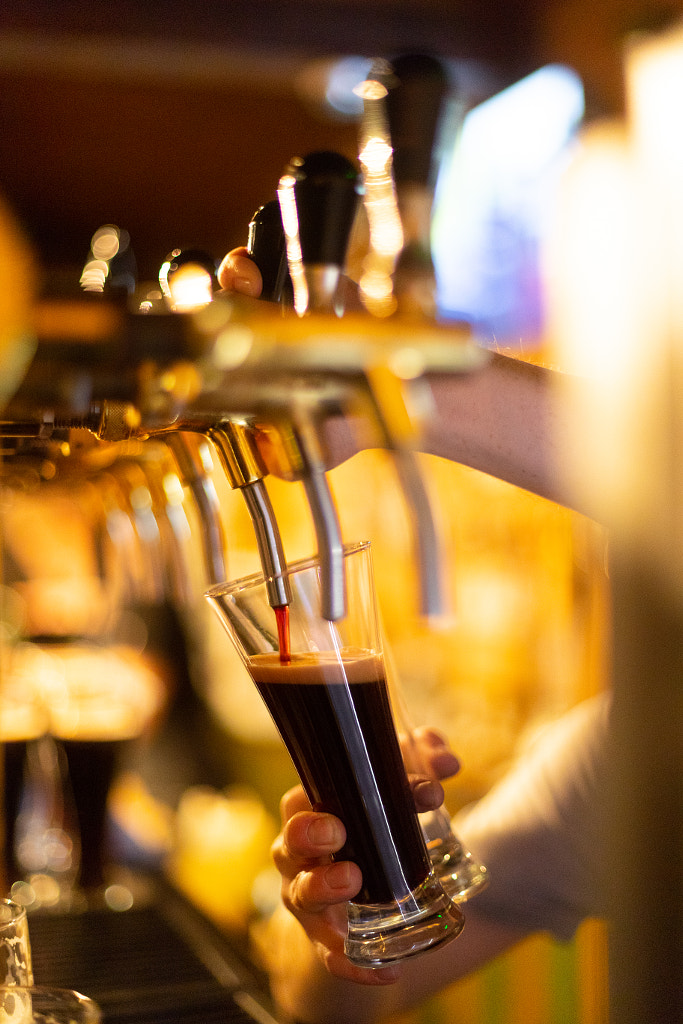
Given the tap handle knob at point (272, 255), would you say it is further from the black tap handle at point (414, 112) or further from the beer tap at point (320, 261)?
the black tap handle at point (414, 112)

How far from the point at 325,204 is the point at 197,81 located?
114 cm

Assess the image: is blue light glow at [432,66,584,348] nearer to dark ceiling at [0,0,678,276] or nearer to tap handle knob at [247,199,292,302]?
dark ceiling at [0,0,678,276]

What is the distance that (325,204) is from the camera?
0.51 metres

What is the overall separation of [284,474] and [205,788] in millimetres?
2947

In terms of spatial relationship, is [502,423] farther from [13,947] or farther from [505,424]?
[13,947]

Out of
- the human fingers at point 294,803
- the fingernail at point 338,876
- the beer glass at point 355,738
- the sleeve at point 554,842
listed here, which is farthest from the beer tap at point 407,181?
the sleeve at point 554,842

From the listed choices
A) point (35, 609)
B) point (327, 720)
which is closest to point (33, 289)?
point (327, 720)

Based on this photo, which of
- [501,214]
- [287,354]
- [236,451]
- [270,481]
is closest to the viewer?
[287,354]

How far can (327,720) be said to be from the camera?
59cm

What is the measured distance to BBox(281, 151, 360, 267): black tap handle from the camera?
499mm

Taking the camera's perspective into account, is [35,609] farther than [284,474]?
Yes

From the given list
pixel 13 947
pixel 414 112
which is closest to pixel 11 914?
pixel 13 947

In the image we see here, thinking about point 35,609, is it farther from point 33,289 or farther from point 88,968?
point 33,289

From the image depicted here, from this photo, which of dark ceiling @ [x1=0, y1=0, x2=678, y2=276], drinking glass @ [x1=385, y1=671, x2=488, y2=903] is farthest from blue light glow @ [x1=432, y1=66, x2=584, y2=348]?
drinking glass @ [x1=385, y1=671, x2=488, y2=903]
